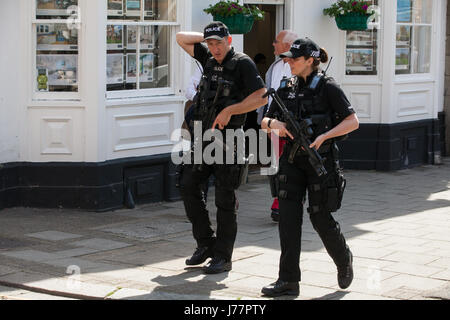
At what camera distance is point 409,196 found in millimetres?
10445

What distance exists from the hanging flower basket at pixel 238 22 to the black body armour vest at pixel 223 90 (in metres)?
3.51

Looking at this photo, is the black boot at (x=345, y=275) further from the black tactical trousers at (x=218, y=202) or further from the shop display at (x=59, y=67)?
the shop display at (x=59, y=67)

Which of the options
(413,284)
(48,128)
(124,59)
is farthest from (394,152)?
(413,284)

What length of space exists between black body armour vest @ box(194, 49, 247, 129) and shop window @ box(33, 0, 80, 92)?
3.00 m

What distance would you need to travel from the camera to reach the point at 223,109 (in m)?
6.44

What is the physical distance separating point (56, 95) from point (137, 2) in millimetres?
1459

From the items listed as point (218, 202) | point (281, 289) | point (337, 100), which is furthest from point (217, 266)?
point (337, 100)

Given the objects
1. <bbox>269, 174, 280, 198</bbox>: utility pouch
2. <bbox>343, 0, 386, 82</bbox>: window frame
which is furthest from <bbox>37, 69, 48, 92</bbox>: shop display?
A: <bbox>343, 0, 386, 82</bbox>: window frame

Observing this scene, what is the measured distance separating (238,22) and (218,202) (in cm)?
398

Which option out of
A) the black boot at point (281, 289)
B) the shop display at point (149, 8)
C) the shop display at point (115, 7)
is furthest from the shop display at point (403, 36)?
the black boot at point (281, 289)

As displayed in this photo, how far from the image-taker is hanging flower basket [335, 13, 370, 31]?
11.6 metres

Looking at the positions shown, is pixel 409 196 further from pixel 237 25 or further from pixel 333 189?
pixel 333 189

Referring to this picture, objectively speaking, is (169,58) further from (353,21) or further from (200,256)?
(200,256)

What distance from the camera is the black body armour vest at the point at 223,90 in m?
6.48
